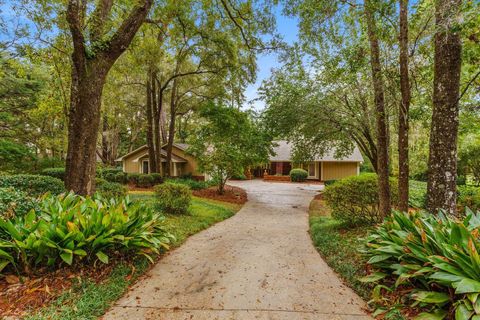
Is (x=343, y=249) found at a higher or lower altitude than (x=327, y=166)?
lower

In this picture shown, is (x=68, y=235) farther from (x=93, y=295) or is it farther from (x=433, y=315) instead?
(x=433, y=315)

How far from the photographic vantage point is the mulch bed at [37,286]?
2672 mm

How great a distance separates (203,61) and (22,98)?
1129 cm

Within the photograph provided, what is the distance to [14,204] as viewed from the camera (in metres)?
3.78

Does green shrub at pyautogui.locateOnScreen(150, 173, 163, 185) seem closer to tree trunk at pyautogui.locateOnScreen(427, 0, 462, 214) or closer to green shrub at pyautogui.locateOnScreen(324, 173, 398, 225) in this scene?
green shrub at pyautogui.locateOnScreen(324, 173, 398, 225)

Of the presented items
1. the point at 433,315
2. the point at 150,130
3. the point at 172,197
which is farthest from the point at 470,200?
the point at 150,130

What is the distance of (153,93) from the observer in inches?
592

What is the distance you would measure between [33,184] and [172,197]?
4268 mm

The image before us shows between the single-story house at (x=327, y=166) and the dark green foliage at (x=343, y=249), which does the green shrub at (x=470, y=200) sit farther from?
the single-story house at (x=327, y=166)

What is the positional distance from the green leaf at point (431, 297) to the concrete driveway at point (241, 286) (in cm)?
63

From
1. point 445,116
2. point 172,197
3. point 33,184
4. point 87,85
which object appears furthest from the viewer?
point 172,197

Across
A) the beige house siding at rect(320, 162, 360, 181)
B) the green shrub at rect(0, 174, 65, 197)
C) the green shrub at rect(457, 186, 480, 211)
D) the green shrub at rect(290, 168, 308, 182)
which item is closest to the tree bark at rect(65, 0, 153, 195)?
the green shrub at rect(0, 174, 65, 197)

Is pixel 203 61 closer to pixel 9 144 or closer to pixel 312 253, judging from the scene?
pixel 312 253

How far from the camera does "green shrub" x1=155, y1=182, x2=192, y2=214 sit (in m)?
7.37
